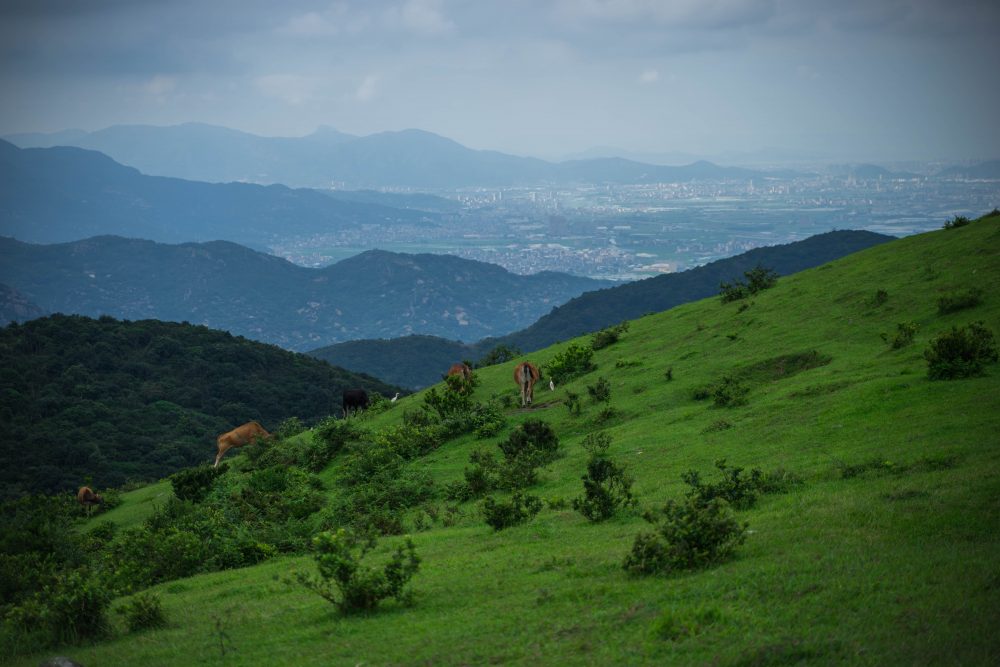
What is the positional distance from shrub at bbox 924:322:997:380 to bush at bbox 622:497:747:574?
7.79m

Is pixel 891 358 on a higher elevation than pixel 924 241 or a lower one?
lower

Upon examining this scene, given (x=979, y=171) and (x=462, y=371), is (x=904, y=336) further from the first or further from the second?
(x=979, y=171)

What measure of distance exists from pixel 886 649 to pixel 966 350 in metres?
10.0

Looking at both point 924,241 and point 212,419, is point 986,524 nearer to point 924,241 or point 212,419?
point 924,241

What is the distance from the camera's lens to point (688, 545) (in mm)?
7930

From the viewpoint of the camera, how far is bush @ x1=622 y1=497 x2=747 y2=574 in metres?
7.87

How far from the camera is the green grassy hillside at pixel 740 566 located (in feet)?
19.9

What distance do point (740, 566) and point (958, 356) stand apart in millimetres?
8621

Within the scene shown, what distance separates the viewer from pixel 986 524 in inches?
293

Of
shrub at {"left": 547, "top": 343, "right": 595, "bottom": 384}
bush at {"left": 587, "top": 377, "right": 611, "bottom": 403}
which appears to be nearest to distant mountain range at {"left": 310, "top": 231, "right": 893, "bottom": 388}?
shrub at {"left": 547, "top": 343, "right": 595, "bottom": 384}

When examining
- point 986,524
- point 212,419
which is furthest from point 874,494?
point 212,419

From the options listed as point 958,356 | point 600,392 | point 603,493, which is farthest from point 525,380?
point 958,356

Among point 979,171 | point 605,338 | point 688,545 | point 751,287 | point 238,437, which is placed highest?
point 979,171

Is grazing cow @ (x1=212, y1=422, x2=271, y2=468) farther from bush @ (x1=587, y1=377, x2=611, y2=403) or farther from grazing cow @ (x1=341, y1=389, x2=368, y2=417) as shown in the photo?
bush @ (x1=587, y1=377, x2=611, y2=403)
